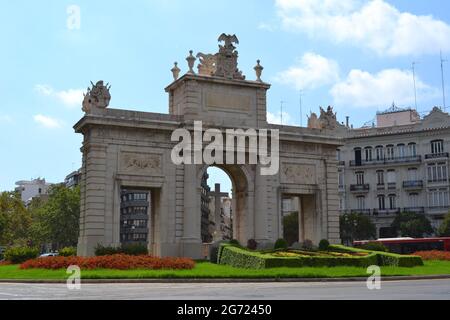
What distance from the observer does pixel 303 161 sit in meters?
49.9

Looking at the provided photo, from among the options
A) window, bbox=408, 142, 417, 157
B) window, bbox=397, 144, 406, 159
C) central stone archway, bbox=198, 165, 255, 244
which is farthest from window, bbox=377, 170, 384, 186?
central stone archway, bbox=198, 165, 255, 244

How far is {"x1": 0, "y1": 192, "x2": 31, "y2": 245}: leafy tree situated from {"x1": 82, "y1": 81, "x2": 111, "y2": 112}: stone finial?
32.8 m

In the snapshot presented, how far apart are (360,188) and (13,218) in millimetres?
46913

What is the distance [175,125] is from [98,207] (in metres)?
8.05

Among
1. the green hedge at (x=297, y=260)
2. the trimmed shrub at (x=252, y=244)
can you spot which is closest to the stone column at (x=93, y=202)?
the green hedge at (x=297, y=260)

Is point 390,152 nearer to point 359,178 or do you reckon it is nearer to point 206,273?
point 359,178

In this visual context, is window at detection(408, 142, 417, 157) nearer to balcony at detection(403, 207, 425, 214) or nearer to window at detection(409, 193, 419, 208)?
window at detection(409, 193, 419, 208)

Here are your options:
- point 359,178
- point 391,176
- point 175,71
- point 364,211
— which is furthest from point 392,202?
point 175,71

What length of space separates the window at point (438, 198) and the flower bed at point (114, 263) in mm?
54264

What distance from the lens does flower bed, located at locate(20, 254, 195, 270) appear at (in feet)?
111

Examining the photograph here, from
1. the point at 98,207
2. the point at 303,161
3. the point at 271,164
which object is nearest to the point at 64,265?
the point at 98,207

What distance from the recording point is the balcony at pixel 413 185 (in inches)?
3238

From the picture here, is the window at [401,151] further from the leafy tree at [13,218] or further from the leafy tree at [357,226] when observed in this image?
the leafy tree at [13,218]
